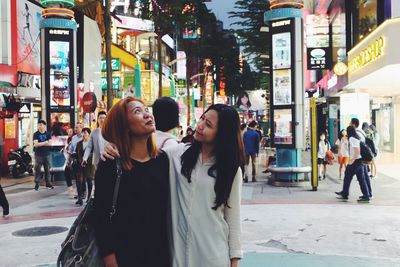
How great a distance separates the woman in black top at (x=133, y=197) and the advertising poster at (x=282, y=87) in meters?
11.4

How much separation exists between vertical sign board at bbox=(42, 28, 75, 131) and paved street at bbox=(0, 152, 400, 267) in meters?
3.63

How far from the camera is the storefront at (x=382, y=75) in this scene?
1570cm

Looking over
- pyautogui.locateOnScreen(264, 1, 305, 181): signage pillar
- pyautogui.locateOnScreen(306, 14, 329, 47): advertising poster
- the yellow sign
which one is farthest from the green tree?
pyautogui.locateOnScreen(264, 1, 305, 181): signage pillar

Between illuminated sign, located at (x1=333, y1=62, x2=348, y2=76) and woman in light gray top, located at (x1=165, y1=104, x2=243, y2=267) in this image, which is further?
illuminated sign, located at (x1=333, y1=62, x2=348, y2=76)

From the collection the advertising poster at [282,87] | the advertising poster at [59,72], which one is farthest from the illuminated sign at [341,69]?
the advertising poster at [59,72]

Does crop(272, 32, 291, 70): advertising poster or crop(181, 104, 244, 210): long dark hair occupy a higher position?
crop(272, 32, 291, 70): advertising poster

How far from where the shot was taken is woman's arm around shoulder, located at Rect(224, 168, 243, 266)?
2842mm

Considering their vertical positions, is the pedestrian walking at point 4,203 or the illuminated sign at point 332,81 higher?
the illuminated sign at point 332,81

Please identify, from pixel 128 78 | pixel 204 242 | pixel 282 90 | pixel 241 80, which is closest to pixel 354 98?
pixel 282 90

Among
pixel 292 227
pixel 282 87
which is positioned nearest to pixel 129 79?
pixel 282 87

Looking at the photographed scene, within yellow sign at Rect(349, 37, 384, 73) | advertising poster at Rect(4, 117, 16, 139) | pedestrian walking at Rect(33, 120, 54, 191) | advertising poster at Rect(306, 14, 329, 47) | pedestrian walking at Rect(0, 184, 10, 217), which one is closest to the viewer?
pedestrian walking at Rect(0, 184, 10, 217)

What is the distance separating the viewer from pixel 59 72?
15984mm

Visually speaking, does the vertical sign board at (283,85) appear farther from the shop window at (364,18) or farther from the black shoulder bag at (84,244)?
the black shoulder bag at (84,244)

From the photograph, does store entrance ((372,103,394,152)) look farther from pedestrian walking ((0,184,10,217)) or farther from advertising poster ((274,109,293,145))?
pedestrian walking ((0,184,10,217))
